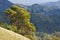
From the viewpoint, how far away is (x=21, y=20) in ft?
92.4

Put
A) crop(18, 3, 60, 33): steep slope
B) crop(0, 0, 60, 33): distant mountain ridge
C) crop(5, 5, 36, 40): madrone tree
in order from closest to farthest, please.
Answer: crop(5, 5, 36, 40): madrone tree
crop(18, 3, 60, 33): steep slope
crop(0, 0, 60, 33): distant mountain ridge

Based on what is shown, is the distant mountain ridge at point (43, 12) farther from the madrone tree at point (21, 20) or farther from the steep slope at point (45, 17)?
the madrone tree at point (21, 20)

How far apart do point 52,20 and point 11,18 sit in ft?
361

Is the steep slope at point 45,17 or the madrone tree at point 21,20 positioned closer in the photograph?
the madrone tree at point 21,20

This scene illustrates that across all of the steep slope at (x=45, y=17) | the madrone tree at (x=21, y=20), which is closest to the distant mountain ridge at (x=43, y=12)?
the steep slope at (x=45, y=17)

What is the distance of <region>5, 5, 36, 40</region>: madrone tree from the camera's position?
89.4ft

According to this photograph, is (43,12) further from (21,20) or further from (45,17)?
(21,20)

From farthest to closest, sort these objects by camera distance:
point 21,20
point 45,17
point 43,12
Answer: point 43,12
point 45,17
point 21,20

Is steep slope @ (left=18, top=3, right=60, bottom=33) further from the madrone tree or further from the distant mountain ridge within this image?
the madrone tree

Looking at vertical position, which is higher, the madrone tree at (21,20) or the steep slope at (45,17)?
the madrone tree at (21,20)

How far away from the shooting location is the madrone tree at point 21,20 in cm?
2725

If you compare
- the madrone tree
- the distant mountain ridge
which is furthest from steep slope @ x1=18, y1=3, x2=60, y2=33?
the madrone tree

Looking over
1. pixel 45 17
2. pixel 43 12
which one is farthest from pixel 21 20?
pixel 43 12

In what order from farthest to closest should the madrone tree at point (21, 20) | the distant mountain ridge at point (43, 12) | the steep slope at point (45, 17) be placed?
the distant mountain ridge at point (43, 12), the steep slope at point (45, 17), the madrone tree at point (21, 20)
